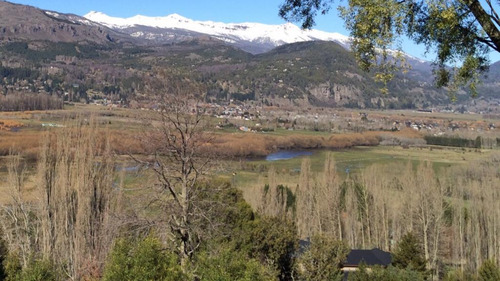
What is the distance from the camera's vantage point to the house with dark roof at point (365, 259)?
30922mm

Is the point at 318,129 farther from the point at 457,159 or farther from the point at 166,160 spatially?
the point at 166,160

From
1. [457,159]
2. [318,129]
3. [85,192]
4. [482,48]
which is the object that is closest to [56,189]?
[85,192]

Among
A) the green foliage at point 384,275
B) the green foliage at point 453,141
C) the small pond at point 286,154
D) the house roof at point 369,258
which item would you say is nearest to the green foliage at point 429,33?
the green foliage at point 384,275

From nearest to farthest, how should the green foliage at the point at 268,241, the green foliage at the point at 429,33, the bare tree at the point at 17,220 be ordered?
the green foliage at the point at 429,33 < the green foliage at the point at 268,241 < the bare tree at the point at 17,220

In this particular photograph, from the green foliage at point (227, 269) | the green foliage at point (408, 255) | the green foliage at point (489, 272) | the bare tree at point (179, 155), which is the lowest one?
the green foliage at point (408, 255)

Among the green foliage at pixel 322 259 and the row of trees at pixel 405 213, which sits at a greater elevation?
the green foliage at pixel 322 259

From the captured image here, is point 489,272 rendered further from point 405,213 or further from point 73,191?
point 73,191

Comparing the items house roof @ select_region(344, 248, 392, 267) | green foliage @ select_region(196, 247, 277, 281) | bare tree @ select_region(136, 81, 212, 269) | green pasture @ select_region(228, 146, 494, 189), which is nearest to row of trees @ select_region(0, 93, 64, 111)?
green pasture @ select_region(228, 146, 494, 189)

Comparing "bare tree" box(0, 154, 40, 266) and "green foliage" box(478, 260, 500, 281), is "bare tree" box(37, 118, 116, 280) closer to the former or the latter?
"bare tree" box(0, 154, 40, 266)

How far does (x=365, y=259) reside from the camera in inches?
1228

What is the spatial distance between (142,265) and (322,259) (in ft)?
50.3

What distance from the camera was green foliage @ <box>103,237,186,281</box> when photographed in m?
9.00

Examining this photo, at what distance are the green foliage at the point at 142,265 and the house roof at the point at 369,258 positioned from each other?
23.7 meters

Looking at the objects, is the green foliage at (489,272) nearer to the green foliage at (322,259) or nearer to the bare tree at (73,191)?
the green foliage at (322,259)
